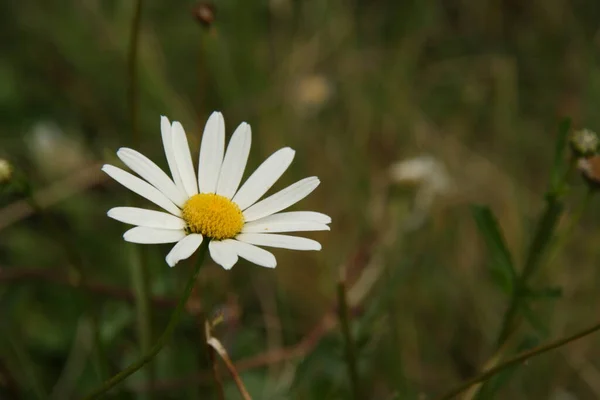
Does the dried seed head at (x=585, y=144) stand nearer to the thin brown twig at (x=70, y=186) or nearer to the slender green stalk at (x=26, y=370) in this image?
the slender green stalk at (x=26, y=370)

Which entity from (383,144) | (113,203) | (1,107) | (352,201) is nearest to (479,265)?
(352,201)

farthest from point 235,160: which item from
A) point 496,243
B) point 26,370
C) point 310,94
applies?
point 310,94

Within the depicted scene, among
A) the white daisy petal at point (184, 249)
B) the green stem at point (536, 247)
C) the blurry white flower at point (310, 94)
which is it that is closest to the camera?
the white daisy petal at point (184, 249)

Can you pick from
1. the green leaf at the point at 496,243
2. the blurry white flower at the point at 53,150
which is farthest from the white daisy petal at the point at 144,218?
the blurry white flower at the point at 53,150

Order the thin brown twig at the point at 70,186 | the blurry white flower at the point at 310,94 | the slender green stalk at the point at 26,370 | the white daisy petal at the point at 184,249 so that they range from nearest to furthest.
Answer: the white daisy petal at the point at 184,249 → the slender green stalk at the point at 26,370 → the thin brown twig at the point at 70,186 → the blurry white flower at the point at 310,94

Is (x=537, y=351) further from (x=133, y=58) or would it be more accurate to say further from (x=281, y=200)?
(x=133, y=58)
